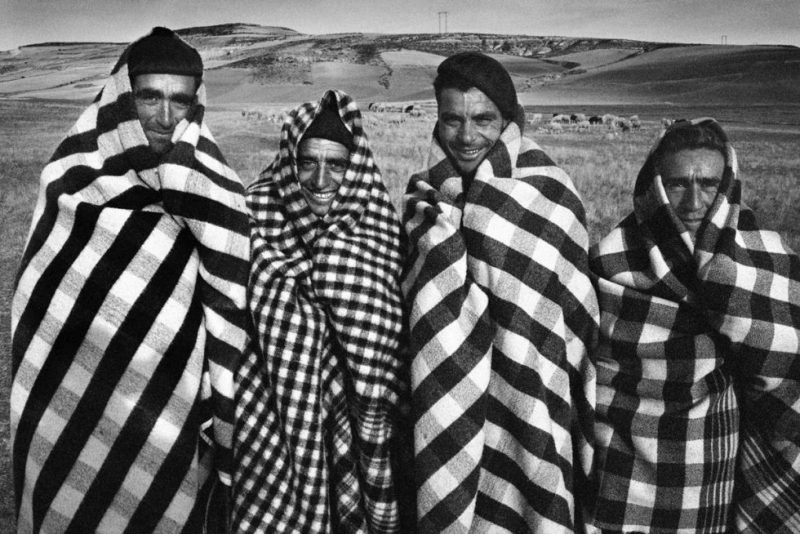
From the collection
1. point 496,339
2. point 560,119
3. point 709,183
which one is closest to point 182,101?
point 496,339

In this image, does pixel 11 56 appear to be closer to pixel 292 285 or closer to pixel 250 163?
pixel 250 163

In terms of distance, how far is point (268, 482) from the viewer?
2.07 metres

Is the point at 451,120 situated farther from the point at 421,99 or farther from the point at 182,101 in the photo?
the point at 421,99

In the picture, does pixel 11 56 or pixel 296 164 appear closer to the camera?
pixel 296 164

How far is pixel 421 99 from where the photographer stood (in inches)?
829

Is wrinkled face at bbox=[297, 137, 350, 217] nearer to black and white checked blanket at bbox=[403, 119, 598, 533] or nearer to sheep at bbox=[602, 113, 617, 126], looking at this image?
black and white checked blanket at bbox=[403, 119, 598, 533]

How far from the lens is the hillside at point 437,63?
21.0 metres

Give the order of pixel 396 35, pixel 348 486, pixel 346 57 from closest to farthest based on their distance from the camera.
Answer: pixel 348 486 → pixel 346 57 → pixel 396 35

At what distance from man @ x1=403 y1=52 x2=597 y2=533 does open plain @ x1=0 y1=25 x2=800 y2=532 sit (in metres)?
2.01

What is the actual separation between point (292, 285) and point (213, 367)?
0.39 metres

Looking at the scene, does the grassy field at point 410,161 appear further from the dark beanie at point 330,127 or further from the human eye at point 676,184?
the human eye at point 676,184

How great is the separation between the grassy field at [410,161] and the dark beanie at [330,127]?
2.15m

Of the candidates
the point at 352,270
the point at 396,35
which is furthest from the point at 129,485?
the point at 396,35

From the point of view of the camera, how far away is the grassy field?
240 inches
